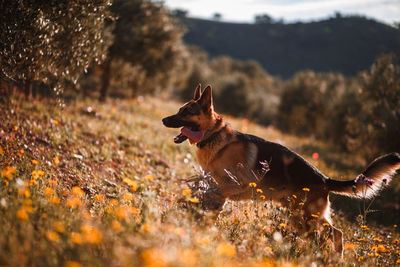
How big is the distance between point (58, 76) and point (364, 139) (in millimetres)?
14418

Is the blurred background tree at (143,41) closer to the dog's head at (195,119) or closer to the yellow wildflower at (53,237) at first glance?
the dog's head at (195,119)

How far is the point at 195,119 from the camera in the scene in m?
4.80

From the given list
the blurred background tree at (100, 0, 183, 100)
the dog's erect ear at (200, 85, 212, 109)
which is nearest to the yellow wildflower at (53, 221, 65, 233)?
the dog's erect ear at (200, 85, 212, 109)

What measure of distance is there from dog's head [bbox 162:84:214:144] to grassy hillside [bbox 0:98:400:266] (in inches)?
38.0

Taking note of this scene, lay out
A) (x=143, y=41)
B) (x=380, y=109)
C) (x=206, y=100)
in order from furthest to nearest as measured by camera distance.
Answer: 1. (x=143, y=41)
2. (x=380, y=109)
3. (x=206, y=100)

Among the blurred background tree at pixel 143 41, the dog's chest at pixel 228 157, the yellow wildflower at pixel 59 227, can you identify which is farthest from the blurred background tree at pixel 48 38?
the blurred background tree at pixel 143 41

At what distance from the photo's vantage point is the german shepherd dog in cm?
408

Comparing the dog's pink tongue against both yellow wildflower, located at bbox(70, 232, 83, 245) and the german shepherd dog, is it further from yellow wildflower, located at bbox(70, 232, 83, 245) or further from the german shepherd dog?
yellow wildflower, located at bbox(70, 232, 83, 245)

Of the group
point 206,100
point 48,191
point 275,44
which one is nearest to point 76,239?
point 48,191

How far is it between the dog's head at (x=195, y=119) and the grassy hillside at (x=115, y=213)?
96cm

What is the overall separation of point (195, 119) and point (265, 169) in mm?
1722

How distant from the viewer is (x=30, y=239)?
6.77 feet

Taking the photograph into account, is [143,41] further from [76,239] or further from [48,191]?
[76,239]

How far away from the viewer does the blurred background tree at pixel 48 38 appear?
461cm
